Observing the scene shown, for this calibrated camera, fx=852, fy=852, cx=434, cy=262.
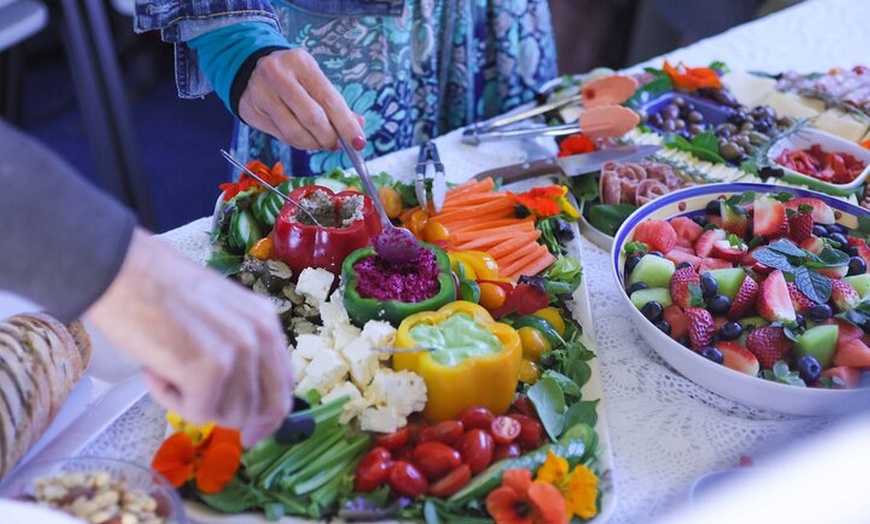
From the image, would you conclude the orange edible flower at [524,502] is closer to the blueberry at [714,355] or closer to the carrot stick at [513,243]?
the blueberry at [714,355]

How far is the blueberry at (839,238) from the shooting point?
47.8 inches

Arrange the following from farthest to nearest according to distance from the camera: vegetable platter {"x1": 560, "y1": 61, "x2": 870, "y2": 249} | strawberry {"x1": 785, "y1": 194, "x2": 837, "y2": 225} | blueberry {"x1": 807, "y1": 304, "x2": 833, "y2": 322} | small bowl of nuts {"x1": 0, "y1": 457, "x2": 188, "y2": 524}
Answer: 1. vegetable platter {"x1": 560, "y1": 61, "x2": 870, "y2": 249}
2. strawberry {"x1": 785, "y1": 194, "x2": 837, "y2": 225}
3. blueberry {"x1": 807, "y1": 304, "x2": 833, "y2": 322}
4. small bowl of nuts {"x1": 0, "y1": 457, "x2": 188, "y2": 524}

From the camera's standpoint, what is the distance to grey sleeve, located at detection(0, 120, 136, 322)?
0.54 metres

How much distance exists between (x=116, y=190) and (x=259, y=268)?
1509mm

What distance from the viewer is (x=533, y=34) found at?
184 cm

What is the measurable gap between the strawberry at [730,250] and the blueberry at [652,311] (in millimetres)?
170

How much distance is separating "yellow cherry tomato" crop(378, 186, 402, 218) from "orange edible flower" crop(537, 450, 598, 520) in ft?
1.80

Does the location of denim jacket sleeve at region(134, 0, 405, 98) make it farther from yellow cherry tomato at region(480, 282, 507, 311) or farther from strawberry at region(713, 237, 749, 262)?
strawberry at region(713, 237, 749, 262)

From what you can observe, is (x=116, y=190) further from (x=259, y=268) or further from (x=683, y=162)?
(x=683, y=162)

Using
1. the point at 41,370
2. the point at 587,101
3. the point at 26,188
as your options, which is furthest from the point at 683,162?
the point at 26,188

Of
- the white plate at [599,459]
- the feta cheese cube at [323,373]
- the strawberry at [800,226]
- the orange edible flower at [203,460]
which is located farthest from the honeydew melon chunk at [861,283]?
the orange edible flower at [203,460]

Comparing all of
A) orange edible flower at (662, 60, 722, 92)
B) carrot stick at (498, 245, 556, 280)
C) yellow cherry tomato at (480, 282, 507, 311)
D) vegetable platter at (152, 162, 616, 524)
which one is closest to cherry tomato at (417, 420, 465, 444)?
vegetable platter at (152, 162, 616, 524)

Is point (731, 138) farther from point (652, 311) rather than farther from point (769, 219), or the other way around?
point (652, 311)

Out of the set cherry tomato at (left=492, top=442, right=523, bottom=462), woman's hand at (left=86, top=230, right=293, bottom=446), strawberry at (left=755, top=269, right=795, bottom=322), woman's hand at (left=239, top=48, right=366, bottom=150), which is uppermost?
woman's hand at (left=86, top=230, right=293, bottom=446)
